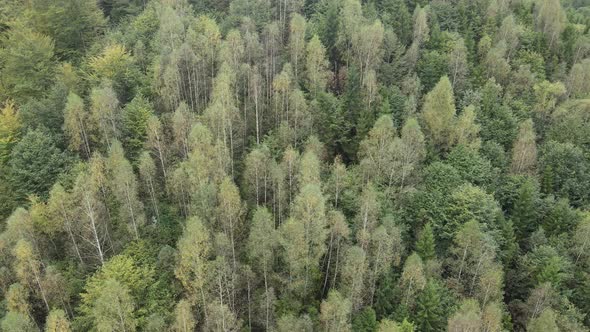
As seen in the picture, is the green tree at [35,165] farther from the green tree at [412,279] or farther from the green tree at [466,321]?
the green tree at [466,321]

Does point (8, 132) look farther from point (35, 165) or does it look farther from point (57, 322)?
point (57, 322)

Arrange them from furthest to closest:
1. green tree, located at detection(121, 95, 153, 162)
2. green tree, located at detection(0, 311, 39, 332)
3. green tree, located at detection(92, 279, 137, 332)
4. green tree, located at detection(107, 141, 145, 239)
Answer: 1. green tree, located at detection(121, 95, 153, 162)
2. green tree, located at detection(107, 141, 145, 239)
3. green tree, located at detection(92, 279, 137, 332)
4. green tree, located at detection(0, 311, 39, 332)

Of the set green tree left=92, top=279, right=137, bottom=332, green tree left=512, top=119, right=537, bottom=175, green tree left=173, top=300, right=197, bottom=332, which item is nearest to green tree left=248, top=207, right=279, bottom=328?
green tree left=173, top=300, right=197, bottom=332

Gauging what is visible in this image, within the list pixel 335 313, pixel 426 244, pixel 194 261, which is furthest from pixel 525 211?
pixel 194 261

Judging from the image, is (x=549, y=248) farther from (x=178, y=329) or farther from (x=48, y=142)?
(x=48, y=142)

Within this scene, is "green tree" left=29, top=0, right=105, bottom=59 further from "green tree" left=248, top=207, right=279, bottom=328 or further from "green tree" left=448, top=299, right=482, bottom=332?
"green tree" left=448, top=299, right=482, bottom=332

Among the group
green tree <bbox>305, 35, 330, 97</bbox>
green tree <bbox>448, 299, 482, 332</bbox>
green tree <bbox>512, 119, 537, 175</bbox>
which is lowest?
green tree <bbox>448, 299, 482, 332</bbox>

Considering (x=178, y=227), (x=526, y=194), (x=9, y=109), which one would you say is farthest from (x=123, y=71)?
(x=526, y=194)

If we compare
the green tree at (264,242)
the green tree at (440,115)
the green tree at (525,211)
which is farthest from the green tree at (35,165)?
the green tree at (525,211)

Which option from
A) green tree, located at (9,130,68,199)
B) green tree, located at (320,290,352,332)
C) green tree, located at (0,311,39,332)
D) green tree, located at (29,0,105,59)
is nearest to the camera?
green tree, located at (0,311,39,332)

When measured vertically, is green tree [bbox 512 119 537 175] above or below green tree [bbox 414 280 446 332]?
above

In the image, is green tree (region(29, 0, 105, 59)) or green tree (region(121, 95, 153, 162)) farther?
green tree (region(29, 0, 105, 59))
